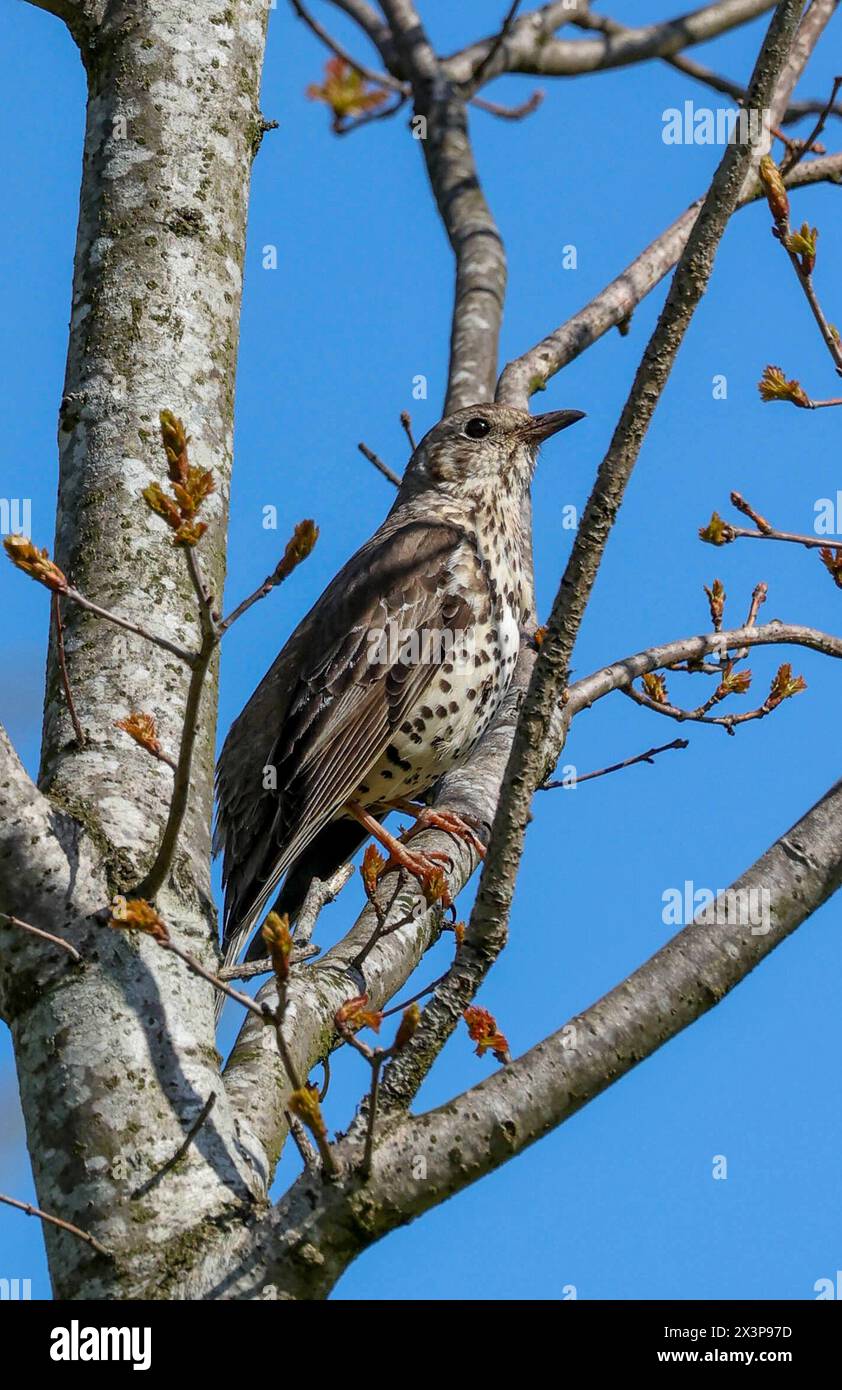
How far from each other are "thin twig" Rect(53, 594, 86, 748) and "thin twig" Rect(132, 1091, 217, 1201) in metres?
0.93

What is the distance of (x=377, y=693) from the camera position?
637cm

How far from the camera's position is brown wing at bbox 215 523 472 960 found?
602 centimetres

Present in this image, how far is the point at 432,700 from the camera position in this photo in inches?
249

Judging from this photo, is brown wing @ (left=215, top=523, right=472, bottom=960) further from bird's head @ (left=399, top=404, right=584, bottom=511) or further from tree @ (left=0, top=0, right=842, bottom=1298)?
tree @ (left=0, top=0, right=842, bottom=1298)

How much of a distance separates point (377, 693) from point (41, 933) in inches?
120

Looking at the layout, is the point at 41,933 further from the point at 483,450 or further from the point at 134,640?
the point at 483,450

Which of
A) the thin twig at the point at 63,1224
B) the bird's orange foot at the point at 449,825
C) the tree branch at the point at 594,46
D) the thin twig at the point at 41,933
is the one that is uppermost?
the tree branch at the point at 594,46

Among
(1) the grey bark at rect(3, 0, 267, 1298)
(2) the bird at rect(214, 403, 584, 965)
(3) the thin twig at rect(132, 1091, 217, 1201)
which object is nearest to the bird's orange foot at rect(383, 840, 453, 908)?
(2) the bird at rect(214, 403, 584, 965)

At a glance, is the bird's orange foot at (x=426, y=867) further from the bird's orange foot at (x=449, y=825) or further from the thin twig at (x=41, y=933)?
the thin twig at (x=41, y=933)

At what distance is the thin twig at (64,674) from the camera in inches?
145

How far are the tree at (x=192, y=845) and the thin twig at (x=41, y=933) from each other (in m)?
0.01

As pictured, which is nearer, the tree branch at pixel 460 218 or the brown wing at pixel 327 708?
the brown wing at pixel 327 708

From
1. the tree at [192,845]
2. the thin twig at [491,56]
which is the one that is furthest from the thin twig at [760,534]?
the thin twig at [491,56]

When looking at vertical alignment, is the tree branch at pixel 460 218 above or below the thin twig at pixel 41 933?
above
